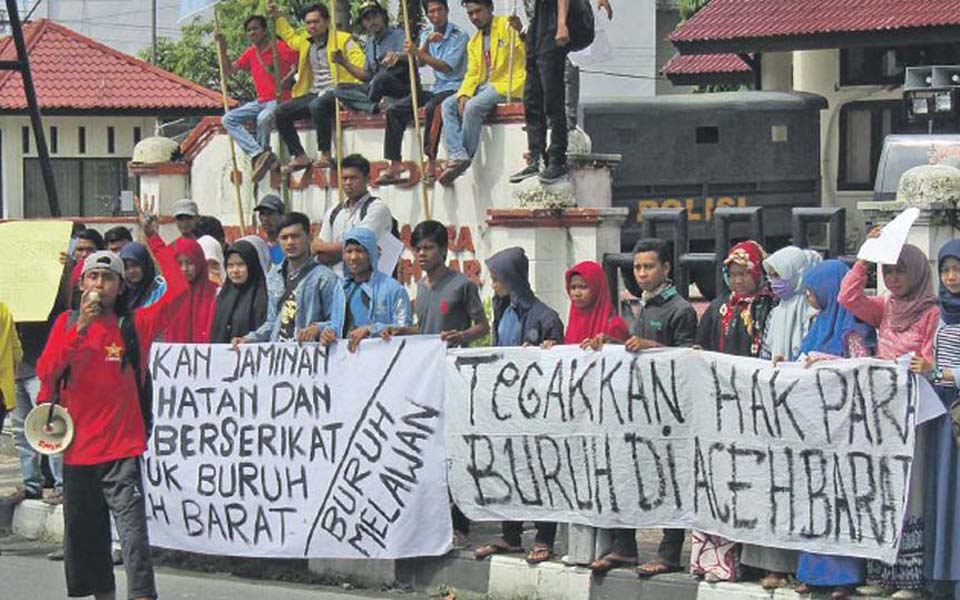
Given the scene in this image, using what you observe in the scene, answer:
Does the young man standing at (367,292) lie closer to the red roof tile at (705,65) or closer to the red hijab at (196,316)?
the red hijab at (196,316)

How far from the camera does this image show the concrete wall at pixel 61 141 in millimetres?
33844

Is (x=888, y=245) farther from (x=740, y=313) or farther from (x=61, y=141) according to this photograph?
(x=61, y=141)

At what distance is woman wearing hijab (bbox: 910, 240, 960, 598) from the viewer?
345 inches

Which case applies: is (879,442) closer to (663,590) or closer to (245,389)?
(663,590)

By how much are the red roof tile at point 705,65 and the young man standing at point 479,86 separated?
51.0 ft

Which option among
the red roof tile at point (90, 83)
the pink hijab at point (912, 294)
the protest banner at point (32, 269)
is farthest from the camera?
the red roof tile at point (90, 83)

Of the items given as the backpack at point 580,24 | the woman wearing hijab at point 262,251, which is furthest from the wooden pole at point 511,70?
the woman wearing hijab at point 262,251

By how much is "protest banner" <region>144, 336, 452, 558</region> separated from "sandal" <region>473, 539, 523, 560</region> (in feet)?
0.57

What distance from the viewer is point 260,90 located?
17578 millimetres

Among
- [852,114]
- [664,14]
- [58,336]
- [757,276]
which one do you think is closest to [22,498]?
[58,336]

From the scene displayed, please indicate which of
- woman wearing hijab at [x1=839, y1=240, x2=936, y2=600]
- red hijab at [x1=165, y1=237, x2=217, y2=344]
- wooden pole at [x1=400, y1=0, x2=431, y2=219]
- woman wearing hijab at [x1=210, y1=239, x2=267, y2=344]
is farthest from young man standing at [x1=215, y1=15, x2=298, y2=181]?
woman wearing hijab at [x1=839, y1=240, x2=936, y2=600]

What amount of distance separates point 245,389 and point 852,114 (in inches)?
581

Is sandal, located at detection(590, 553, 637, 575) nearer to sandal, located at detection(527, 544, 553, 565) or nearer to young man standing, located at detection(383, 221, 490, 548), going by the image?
sandal, located at detection(527, 544, 553, 565)

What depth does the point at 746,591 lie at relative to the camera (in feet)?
30.1
